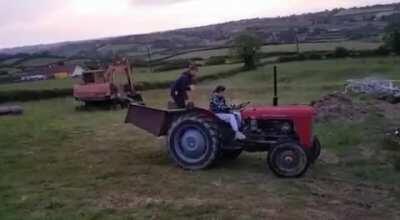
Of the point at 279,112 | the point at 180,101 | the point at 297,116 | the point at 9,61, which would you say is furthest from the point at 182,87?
the point at 9,61

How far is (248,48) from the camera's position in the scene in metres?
44.2

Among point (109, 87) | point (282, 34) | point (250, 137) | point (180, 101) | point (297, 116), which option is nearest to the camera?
point (297, 116)

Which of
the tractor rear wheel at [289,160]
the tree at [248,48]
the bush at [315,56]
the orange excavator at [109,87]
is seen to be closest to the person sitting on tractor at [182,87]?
the tractor rear wheel at [289,160]

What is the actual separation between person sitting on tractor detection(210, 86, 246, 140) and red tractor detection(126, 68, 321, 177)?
9 cm

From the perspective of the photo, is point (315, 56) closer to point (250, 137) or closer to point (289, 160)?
point (250, 137)

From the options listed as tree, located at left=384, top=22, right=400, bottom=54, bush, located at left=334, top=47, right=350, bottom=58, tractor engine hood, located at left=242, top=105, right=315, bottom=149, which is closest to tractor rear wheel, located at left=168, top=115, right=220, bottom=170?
tractor engine hood, located at left=242, top=105, right=315, bottom=149

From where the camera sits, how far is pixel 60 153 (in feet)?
43.8

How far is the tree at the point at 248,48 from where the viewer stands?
4403cm

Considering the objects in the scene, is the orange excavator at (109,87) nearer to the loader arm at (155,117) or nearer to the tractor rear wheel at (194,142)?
the loader arm at (155,117)

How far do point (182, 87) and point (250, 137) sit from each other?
1.54m

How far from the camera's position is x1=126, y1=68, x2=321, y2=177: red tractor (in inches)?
395

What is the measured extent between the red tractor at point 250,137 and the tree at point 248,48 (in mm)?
32810

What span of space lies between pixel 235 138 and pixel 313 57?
37.9m

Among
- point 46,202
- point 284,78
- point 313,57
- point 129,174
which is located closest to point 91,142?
point 129,174
